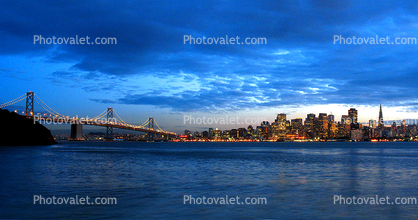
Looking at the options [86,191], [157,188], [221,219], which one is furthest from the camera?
[157,188]

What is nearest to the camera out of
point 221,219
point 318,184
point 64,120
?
point 221,219

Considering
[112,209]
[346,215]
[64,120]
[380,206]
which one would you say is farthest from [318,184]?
[64,120]

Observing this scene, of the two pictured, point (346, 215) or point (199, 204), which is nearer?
point (346, 215)

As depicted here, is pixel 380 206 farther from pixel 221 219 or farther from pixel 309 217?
pixel 221 219

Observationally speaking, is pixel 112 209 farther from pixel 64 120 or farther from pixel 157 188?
pixel 64 120

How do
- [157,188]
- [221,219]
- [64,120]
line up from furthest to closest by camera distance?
1. [64,120]
2. [157,188]
3. [221,219]

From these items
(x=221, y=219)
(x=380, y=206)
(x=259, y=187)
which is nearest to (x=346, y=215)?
(x=380, y=206)
